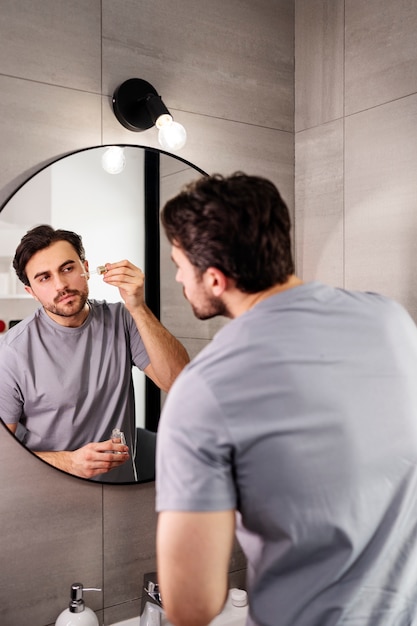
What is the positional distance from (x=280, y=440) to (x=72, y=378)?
65 centimetres

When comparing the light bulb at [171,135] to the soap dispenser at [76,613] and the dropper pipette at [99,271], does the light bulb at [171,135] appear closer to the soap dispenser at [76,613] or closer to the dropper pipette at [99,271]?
the dropper pipette at [99,271]

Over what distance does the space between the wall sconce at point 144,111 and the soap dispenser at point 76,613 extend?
3.19 ft

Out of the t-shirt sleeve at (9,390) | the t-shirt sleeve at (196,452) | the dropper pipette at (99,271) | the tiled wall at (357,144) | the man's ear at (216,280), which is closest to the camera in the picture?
the t-shirt sleeve at (196,452)

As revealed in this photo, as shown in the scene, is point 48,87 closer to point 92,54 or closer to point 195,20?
point 92,54

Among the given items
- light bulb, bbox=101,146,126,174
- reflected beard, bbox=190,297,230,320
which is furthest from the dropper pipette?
reflected beard, bbox=190,297,230,320

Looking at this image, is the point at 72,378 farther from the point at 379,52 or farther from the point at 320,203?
the point at 379,52

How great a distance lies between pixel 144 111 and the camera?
1.49 metres

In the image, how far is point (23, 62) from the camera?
1354 mm

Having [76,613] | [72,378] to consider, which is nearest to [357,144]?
[72,378]

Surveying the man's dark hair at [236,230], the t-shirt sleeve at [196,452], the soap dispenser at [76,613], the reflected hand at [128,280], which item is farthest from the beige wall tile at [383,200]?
the soap dispenser at [76,613]

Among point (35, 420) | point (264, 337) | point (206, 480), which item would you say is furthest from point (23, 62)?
point (206, 480)

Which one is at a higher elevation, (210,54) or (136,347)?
(210,54)

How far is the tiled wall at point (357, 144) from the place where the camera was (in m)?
1.52

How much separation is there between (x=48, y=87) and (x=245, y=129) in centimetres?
54
